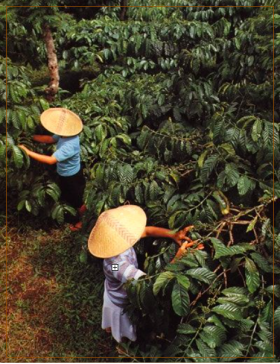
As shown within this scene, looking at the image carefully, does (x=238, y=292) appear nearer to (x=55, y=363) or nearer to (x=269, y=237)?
(x=269, y=237)

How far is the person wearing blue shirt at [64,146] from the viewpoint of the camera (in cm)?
318

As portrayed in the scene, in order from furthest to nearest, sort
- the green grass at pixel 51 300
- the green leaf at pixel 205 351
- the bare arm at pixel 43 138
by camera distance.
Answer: the bare arm at pixel 43 138 → the green grass at pixel 51 300 → the green leaf at pixel 205 351

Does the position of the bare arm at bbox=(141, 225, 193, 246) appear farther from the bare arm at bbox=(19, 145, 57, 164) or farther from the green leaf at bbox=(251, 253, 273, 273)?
the bare arm at bbox=(19, 145, 57, 164)

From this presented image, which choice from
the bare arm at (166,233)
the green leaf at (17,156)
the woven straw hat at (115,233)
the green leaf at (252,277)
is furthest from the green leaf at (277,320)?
the green leaf at (17,156)

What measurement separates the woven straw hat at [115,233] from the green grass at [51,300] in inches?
30.6

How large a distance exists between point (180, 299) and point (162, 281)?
0.11 m

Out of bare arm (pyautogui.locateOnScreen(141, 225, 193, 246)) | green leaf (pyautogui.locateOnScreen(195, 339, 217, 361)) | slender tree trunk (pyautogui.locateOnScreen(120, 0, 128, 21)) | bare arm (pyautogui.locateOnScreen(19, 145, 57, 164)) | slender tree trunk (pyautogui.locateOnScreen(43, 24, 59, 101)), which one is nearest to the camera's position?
green leaf (pyautogui.locateOnScreen(195, 339, 217, 361))

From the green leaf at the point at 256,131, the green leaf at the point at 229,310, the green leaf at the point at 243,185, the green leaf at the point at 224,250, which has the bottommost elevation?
the green leaf at the point at 229,310

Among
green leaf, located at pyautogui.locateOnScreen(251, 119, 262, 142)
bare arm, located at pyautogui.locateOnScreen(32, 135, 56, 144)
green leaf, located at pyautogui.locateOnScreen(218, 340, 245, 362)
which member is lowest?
bare arm, located at pyautogui.locateOnScreen(32, 135, 56, 144)

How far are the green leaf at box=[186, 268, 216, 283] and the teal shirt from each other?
169cm

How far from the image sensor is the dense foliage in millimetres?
1788

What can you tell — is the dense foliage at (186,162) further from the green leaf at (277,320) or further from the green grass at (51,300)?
the green grass at (51,300)

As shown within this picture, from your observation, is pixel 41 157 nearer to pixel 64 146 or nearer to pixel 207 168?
pixel 64 146

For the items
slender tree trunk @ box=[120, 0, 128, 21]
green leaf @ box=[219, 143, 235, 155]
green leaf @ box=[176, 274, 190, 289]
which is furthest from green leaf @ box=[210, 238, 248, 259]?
slender tree trunk @ box=[120, 0, 128, 21]
